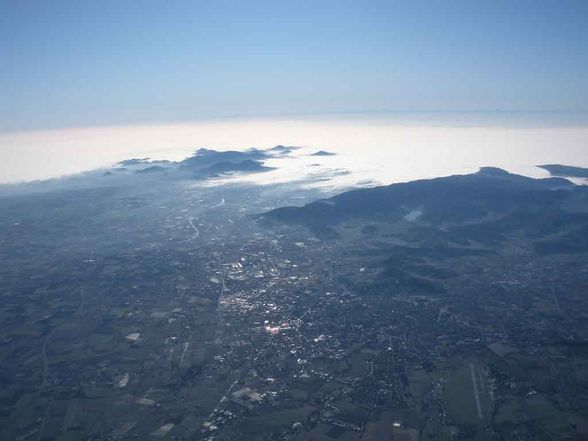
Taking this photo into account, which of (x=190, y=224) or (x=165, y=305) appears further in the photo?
(x=190, y=224)

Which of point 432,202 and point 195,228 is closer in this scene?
point 195,228

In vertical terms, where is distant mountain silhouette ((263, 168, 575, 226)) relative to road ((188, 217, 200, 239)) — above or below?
above

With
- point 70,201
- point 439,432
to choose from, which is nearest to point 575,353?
point 439,432

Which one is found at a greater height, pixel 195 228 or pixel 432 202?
pixel 432 202

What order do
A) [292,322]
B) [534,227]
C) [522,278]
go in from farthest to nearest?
1. [534,227]
2. [522,278]
3. [292,322]

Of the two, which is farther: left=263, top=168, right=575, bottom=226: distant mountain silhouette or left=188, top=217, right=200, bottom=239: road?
left=263, top=168, right=575, bottom=226: distant mountain silhouette

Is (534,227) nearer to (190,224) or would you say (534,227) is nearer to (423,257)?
(423,257)

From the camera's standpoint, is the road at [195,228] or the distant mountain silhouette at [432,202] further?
the distant mountain silhouette at [432,202]

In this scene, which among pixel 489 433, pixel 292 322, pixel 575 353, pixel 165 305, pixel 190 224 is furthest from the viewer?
pixel 190 224

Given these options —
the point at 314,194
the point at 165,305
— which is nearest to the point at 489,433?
the point at 165,305

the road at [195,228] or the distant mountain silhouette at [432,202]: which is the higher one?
the distant mountain silhouette at [432,202]
